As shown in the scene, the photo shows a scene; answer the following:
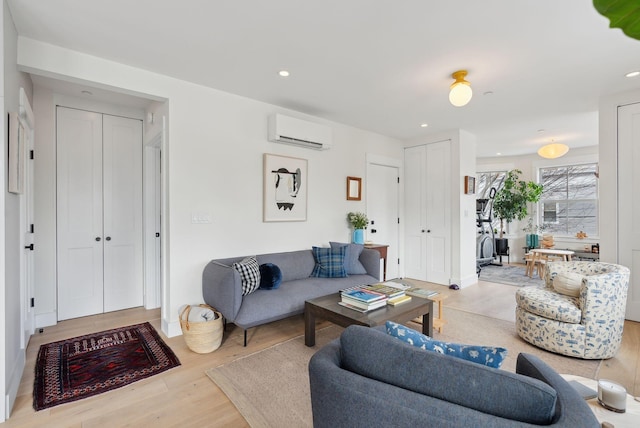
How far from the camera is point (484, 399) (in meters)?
0.89

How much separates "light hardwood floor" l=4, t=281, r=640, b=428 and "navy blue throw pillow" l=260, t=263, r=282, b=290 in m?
0.48

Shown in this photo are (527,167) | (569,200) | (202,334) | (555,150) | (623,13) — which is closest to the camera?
(623,13)

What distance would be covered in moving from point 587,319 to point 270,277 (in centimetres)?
277

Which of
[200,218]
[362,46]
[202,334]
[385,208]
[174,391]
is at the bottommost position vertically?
[174,391]

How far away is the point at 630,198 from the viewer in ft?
11.4

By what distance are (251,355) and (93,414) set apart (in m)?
1.10

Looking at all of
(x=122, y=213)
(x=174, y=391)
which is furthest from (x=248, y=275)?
(x=122, y=213)

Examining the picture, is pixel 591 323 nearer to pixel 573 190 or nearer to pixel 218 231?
pixel 218 231

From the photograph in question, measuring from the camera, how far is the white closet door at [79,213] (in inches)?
139

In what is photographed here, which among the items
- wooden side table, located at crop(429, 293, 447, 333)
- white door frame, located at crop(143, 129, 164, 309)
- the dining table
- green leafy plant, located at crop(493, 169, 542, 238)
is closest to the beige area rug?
wooden side table, located at crop(429, 293, 447, 333)

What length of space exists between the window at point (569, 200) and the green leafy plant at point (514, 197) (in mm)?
367

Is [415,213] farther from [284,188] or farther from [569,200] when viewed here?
[569,200]

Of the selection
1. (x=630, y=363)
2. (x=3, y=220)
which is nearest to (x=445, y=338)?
(x=630, y=363)

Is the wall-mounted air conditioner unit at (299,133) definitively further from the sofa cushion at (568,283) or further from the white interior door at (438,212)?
the sofa cushion at (568,283)
